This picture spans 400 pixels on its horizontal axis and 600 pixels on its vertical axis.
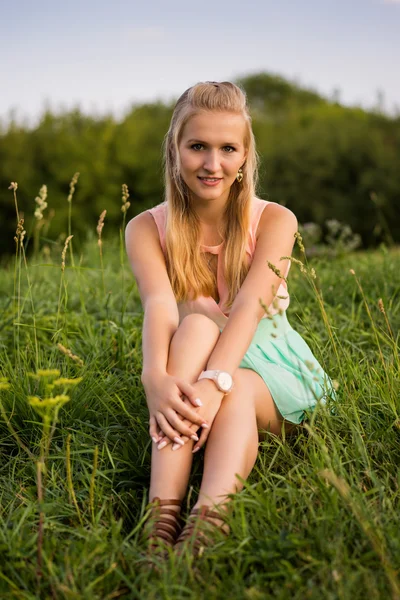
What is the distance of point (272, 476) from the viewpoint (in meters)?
2.14

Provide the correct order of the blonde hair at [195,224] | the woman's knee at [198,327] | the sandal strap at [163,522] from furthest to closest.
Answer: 1. the blonde hair at [195,224]
2. the woman's knee at [198,327]
3. the sandal strap at [163,522]

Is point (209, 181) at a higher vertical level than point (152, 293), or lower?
higher

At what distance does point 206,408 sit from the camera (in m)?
2.04

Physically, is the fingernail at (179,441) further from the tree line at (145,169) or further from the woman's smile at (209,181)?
the tree line at (145,169)

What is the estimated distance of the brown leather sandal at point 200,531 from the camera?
172cm

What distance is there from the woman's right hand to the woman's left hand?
1 cm

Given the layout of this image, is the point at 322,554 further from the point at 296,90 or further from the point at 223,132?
the point at 296,90

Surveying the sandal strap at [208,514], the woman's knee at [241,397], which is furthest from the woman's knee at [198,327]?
the sandal strap at [208,514]

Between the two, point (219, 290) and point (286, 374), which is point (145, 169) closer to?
point (219, 290)

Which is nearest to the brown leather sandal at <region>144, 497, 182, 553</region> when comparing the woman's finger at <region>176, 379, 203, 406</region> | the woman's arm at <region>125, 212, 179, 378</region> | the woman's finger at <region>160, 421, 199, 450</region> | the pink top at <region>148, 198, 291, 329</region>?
the woman's finger at <region>160, 421, 199, 450</region>

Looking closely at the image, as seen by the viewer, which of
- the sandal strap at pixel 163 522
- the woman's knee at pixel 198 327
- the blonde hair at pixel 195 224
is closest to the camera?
the sandal strap at pixel 163 522

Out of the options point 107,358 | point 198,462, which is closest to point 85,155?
point 107,358

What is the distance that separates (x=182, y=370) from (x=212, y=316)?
0.50 metres

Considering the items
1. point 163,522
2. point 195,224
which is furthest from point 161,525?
point 195,224
